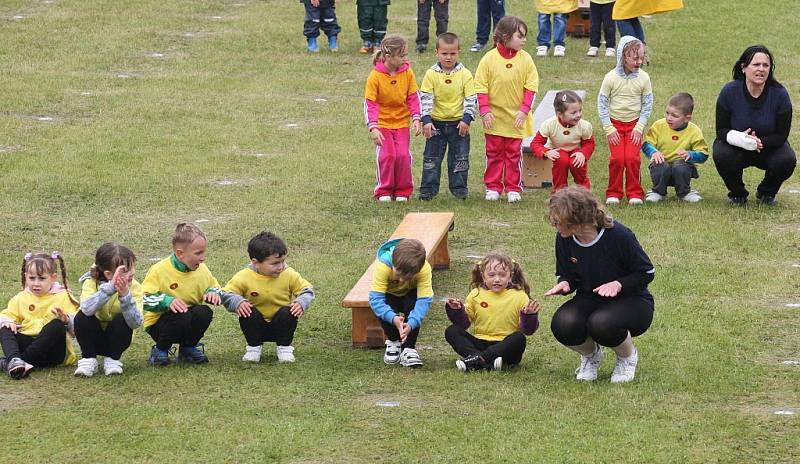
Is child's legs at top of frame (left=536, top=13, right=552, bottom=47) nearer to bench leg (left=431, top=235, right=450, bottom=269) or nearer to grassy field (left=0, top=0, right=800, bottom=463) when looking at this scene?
grassy field (left=0, top=0, right=800, bottom=463)

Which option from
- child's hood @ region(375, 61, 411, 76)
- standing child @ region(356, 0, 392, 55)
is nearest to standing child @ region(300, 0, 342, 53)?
standing child @ region(356, 0, 392, 55)

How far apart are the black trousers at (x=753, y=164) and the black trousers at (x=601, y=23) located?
20.4 feet

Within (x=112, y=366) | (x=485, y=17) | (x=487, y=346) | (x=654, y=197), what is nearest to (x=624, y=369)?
(x=487, y=346)

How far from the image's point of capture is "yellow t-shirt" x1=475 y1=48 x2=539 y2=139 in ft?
37.7

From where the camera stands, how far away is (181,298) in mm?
7359

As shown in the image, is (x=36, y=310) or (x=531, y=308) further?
(x=36, y=310)

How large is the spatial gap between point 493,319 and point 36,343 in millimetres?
2652

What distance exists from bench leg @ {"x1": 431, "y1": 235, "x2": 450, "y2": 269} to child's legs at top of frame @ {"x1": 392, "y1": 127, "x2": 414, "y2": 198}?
6.83ft

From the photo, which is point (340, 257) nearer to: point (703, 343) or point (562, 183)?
point (562, 183)

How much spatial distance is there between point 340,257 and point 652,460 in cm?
438

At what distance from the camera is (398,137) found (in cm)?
1148

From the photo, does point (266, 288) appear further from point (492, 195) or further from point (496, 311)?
point (492, 195)

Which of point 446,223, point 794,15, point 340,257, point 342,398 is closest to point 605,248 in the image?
point 342,398

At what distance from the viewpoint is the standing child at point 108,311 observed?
23.0 ft
